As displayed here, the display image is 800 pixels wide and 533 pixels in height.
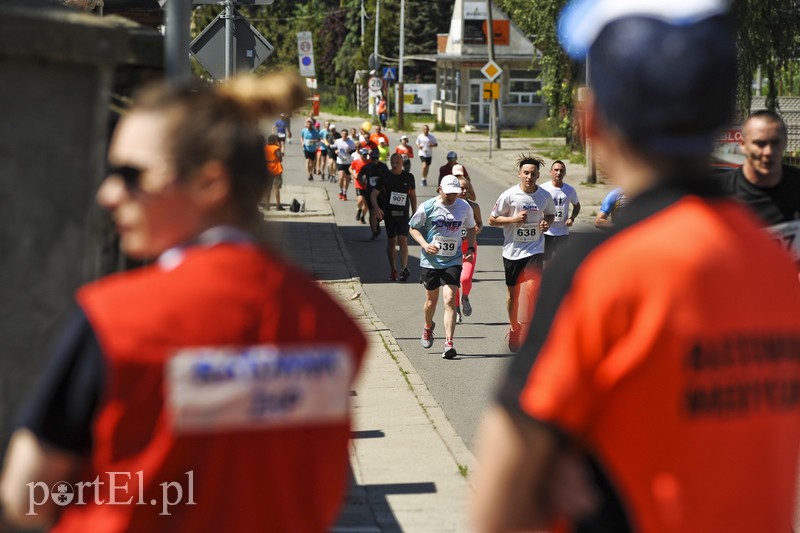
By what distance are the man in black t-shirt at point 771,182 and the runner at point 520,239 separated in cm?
680

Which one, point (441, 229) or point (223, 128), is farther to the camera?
point (441, 229)

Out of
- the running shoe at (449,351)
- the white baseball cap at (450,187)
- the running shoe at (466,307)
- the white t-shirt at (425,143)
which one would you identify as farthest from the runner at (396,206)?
the white t-shirt at (425,143)

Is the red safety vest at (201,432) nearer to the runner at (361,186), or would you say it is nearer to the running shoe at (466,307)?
the running shoe at (466,307)

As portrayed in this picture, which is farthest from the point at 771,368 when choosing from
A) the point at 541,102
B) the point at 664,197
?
the point at 541,102

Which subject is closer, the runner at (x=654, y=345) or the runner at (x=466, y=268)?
the runner at (x=654, y=345)

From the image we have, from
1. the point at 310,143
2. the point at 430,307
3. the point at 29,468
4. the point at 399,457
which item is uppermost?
the point at 29,468

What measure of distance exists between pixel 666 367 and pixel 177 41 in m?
3.29

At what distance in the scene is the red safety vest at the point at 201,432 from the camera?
2102 mm

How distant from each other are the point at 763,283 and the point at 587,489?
0.44 meters

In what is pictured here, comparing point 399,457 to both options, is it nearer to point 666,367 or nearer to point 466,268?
point 466,268

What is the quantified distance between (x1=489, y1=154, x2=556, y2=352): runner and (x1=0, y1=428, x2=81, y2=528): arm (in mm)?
10641

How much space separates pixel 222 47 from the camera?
1305cm

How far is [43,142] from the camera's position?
11.9 feet

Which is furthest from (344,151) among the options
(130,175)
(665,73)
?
(665,73)
